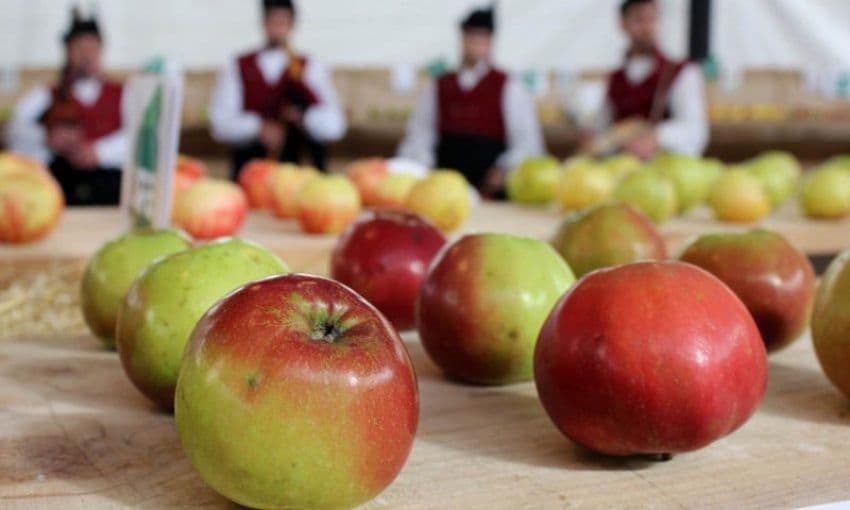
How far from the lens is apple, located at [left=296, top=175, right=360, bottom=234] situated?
2.02 m

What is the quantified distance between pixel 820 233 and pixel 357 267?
4.30 feet

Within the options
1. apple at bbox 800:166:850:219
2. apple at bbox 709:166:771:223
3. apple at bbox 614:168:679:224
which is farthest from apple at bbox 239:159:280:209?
apple at bbox 800:166:850:219

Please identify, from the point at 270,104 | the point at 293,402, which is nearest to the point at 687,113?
the point at 270,104

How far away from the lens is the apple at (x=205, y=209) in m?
1.93

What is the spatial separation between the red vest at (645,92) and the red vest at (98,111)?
1.98 meters

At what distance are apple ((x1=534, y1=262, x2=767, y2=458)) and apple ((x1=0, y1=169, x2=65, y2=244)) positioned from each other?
1317mm

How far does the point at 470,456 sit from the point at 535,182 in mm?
1813

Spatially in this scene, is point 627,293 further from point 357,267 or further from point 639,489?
point 357,267

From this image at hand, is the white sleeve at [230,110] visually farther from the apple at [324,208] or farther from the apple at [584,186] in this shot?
the apple at [324,208]

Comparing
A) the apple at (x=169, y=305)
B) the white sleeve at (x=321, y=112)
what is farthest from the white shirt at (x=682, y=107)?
the apple at (x=169, y=305)

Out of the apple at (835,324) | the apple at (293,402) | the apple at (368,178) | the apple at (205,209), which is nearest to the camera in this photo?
the apple at (293,402)

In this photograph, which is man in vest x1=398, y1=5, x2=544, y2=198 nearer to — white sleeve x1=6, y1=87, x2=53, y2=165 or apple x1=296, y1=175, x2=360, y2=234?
white sleeve x1=6, y1=87, x2=53, y2=165

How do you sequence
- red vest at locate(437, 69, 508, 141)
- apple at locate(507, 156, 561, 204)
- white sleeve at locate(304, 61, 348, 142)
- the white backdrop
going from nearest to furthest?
apple at locate(507, 156, 561, 204)
red vest at locate(437, 69, 508, 141)
white sleeve at locate(304, 61, 348, 142)
the white backdrop

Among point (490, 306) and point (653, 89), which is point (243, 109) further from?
point (490, 306)
